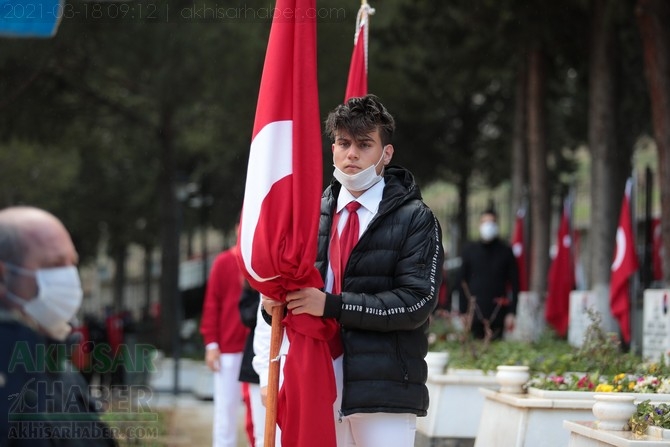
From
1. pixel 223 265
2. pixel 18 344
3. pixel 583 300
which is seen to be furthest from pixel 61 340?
pixel 583 300

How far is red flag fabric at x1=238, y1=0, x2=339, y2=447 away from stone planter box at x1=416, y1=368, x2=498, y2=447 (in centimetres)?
417

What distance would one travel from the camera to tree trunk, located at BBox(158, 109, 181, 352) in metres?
27.9

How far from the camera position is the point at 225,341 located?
10211 mm

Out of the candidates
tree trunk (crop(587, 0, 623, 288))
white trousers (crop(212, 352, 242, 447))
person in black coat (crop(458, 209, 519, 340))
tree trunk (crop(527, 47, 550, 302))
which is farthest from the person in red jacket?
tree trunk (crop(527, 47, 550, 302))

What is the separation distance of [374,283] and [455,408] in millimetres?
4287

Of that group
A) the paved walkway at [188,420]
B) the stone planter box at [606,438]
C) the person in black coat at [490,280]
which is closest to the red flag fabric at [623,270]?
the person in black coat at [490,280]

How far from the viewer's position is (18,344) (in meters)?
3.99

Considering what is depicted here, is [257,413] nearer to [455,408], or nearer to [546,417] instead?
[455,408]

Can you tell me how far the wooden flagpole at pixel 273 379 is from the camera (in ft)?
17.8

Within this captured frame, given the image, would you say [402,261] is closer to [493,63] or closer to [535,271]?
[535,271]

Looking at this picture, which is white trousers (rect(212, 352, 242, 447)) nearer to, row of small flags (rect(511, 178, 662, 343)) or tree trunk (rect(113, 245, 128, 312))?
row of small flags (rect(511, 178, 662, 343))

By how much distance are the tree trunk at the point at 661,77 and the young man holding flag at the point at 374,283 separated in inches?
353

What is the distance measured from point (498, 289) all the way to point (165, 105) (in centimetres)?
1391

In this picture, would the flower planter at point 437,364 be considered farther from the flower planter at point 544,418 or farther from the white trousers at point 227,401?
the flower planter at point 544,418
